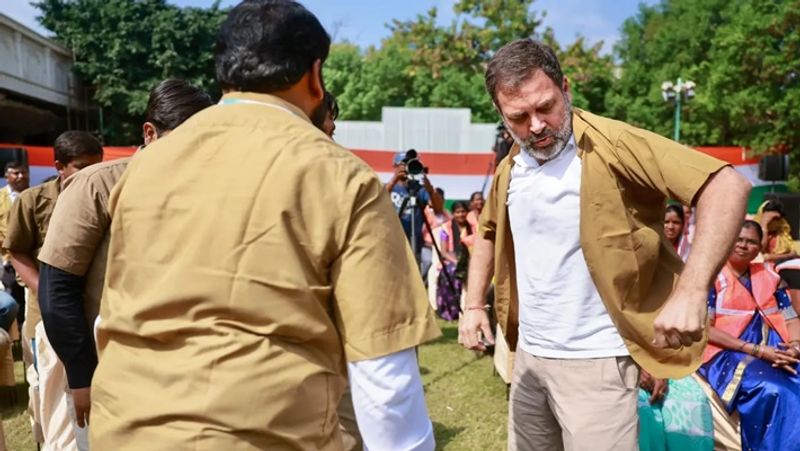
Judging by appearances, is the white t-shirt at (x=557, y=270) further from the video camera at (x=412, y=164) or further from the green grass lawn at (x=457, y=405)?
the video camera at (x=412, y=164)

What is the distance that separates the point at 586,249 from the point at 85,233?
4.95 ft

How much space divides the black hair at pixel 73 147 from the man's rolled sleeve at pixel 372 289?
2.28m

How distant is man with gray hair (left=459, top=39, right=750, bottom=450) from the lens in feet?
6.82

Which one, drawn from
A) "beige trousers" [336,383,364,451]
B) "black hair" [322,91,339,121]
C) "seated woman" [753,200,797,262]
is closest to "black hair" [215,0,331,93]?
"black hair" [322,91,339,121]

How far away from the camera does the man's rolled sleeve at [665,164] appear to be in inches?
73.8

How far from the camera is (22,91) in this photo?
18047 millimetres

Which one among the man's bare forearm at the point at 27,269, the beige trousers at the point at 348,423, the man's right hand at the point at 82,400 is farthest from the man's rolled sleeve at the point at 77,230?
the beige trousers at the point at 348,423

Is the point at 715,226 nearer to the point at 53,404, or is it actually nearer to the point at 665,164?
the point at 665,164

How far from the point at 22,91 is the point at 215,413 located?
780 inches

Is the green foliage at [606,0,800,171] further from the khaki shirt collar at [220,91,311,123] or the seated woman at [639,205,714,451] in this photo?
the khaki shirt collar at [220,91,311,123]

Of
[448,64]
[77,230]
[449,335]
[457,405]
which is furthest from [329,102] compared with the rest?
[448,64]

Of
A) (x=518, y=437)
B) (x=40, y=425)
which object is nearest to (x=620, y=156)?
(x=518, y=437)

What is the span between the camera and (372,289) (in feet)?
3.70

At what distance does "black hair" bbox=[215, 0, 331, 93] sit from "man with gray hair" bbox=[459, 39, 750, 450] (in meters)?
1.05
